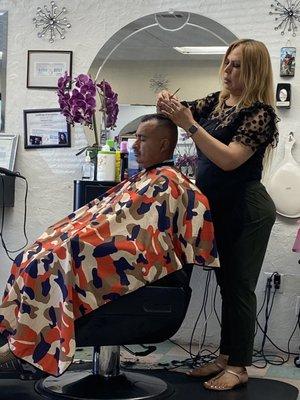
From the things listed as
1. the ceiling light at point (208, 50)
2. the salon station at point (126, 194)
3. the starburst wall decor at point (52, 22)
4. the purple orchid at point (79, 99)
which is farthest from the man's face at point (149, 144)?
the starburst wall decor at point (52, 22)

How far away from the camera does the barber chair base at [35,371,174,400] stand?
2.34m

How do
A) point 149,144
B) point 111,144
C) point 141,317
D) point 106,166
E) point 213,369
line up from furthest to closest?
point 111,144
point 106,166
point 213,369
point 149,144
point 141,317

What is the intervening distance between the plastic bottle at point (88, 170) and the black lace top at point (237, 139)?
0.90 m

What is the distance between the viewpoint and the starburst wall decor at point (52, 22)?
3.61m

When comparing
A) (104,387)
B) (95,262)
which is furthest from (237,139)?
(104,387)

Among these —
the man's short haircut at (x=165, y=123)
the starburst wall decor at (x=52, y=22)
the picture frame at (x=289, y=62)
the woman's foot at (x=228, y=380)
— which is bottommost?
the woman's foot at (x=228, y=380)

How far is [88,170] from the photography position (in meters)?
3.45

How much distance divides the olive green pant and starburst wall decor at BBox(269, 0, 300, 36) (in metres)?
1.12

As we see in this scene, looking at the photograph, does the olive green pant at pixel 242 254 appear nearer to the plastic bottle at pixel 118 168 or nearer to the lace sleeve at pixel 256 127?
the lace sleeve at pixel 256 127

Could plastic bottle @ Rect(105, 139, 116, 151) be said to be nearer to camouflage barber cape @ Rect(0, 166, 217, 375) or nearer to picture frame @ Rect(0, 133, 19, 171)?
picture frame @ Rect(0, 133, 19, 171)

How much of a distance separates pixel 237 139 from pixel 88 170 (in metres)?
1.22

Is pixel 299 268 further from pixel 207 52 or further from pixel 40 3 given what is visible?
pixel 40 3

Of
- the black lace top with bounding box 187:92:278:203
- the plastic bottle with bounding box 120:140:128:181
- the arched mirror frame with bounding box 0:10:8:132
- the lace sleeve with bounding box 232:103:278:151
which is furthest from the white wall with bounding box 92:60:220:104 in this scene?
the lace sleeve with bounding box 232:103:278:151

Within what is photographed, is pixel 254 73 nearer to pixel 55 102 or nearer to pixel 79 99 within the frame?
pixel 79 99
